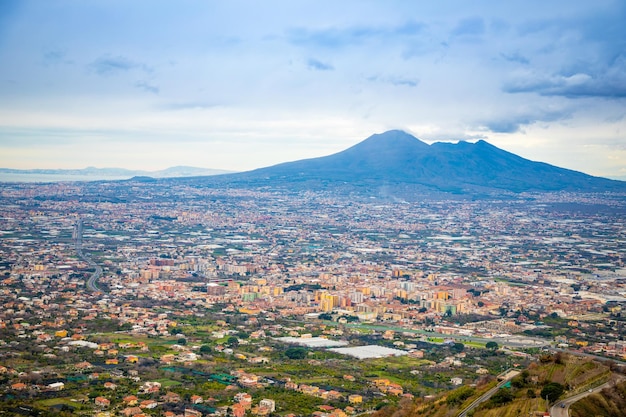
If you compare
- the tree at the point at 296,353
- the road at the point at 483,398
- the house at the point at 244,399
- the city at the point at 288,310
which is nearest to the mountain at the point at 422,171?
the city at the point at 288,310

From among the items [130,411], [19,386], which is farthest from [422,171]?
[130,411]

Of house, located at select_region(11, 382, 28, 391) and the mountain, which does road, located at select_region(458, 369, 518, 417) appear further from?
the mountain

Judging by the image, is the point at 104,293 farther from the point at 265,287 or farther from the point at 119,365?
the point at 119,365

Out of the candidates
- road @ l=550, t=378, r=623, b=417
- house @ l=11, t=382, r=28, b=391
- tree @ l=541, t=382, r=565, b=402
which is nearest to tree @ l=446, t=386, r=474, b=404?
tree @ l=541, t=382, r=565, b=402

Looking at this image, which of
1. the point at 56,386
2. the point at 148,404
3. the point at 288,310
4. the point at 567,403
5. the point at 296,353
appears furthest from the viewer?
the point at 288,310

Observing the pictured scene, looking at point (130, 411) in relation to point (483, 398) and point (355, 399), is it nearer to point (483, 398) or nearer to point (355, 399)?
point (355, 399)
